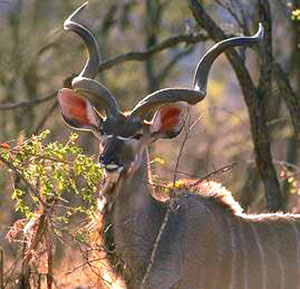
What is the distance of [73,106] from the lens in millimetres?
5035

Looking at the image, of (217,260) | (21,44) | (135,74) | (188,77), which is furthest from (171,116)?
(188,77)

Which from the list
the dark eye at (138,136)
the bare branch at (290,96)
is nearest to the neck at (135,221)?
the dark eye at (138,136)

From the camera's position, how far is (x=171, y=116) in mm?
5016

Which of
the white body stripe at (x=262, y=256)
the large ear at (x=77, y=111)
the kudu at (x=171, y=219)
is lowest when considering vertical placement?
the white body stripe at (x=262, y=256)

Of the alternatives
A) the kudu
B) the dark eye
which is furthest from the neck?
the dark eye

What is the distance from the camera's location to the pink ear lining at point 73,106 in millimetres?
4992

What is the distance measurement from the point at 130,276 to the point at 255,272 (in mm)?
628

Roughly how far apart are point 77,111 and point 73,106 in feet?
0.11

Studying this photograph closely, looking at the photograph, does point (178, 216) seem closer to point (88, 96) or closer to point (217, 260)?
point (217, 260)

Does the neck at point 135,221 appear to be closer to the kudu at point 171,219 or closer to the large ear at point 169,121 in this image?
the kudu at point 171,219

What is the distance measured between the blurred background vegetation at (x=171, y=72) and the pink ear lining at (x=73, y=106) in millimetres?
1126

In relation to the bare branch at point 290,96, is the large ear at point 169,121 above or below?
above

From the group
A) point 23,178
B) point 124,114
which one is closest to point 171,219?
point 124,114

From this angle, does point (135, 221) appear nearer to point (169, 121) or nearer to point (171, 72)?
point (169, 121)
